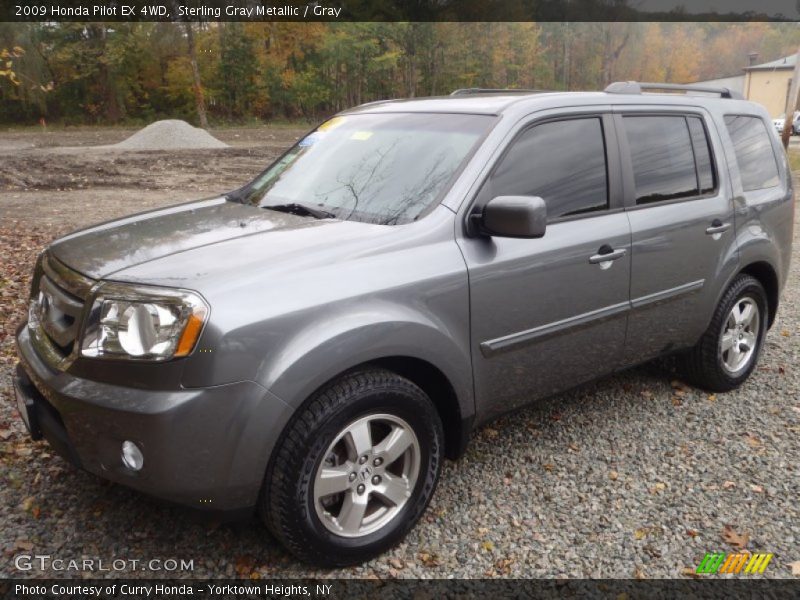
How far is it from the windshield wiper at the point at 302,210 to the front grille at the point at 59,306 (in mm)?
1018

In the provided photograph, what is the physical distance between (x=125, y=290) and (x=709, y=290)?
3.30m

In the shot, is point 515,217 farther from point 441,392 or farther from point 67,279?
point 67,279

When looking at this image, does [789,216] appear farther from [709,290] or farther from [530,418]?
[530,418]

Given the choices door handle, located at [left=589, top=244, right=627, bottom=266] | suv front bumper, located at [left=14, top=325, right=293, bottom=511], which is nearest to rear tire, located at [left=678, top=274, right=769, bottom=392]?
door handle, located at [left=589, top=244, right=627, bottom=266]

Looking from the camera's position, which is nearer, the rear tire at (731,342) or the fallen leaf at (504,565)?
the fallen leaf at (504,565)

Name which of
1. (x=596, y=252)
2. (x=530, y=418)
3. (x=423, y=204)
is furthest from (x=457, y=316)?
(x=530, y=418)

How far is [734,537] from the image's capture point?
307cm

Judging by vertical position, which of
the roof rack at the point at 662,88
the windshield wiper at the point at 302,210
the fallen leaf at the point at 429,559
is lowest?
the fallen leaf at the point at 429,559

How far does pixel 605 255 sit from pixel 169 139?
2629cm

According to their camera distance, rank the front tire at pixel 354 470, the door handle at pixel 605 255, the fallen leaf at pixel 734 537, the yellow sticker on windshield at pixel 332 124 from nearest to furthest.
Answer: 1. the front tire at pixel 354 470
2. the fallen leaf at pixel 734 537
3. the door handle at pixel 605 255
4. the yellow sticker on windshield at pixel 332 124

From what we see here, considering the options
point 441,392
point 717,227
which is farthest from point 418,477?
point 717,227

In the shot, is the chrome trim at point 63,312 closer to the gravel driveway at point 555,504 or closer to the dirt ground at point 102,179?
the gravel driveway at point 555,504

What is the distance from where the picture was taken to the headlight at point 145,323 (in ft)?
7.61

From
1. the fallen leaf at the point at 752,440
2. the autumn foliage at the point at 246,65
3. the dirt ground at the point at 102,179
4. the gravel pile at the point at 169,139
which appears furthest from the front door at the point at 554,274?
the autumn foliage at the point at 246,65
